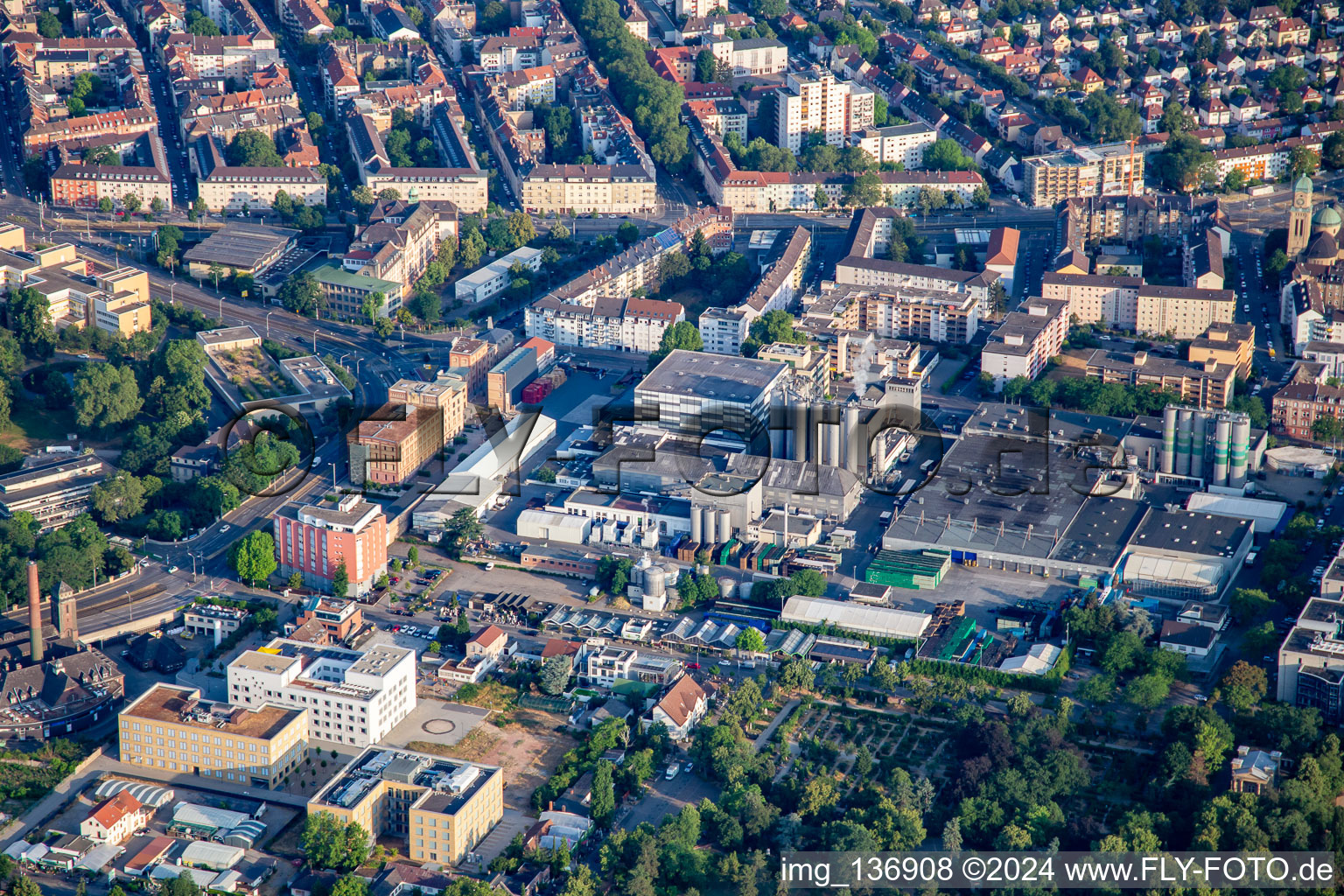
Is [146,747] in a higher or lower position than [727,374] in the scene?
lower

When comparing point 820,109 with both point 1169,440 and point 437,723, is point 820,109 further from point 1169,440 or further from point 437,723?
point 437,723

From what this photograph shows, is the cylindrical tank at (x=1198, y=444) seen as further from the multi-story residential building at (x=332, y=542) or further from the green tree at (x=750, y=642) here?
the multi-story residential building at (x=332, y=542)

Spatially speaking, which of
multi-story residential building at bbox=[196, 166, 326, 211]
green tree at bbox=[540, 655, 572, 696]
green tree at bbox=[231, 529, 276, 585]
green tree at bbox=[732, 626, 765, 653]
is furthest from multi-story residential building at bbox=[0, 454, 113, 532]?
multi-story residential building at bbox=[196, 166, 326, 211]

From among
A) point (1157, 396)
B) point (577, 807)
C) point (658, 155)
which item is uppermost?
point (658, 155)

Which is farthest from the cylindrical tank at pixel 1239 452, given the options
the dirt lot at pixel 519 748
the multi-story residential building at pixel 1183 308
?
the dirt lot at pixel 519 748

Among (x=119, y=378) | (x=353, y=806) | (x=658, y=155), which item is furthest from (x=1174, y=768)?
(x=658, y=155)

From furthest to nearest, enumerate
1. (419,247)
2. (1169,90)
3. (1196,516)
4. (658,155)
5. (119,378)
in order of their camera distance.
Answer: (1169,90)
(658,155)
(419,247)
(119,378)
(1196,516)

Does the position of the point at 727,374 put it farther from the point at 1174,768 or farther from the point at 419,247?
the point at 1174,768
